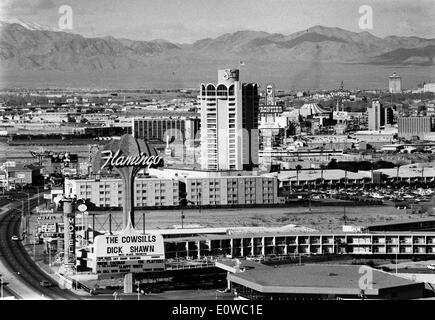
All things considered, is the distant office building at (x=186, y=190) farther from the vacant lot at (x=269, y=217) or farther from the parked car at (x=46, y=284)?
the parked car at (x=46, y=284)

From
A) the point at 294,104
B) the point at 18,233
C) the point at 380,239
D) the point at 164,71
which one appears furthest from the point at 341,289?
the point at 294,104

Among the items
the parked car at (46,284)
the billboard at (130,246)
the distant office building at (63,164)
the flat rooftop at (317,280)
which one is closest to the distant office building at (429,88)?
the distant office building at (63,164)

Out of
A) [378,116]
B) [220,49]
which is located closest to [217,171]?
[220,49]

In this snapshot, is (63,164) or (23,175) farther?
(63,164)

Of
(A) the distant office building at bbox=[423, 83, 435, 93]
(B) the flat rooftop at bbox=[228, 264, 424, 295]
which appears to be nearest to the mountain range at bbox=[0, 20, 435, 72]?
(B) the flat rooftop at bbox=[228, 264, 424, 295]

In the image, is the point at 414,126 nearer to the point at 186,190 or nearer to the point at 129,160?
A: the point at 186,190
